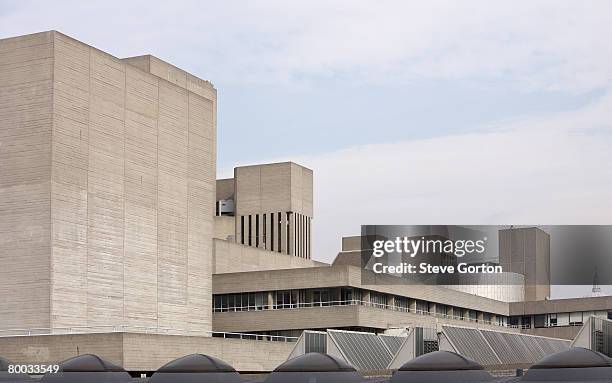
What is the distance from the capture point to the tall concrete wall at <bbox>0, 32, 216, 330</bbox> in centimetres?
8712

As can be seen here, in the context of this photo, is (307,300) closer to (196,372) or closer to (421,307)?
(421,307)

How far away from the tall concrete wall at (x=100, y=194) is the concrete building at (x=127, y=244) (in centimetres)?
12

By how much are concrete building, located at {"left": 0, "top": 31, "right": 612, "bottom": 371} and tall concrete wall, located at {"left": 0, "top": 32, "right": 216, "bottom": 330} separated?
0.12 metres

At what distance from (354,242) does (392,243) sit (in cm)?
1645

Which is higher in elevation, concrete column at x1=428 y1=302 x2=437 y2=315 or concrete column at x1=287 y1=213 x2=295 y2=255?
concrete column at x1=287 y1=213 x2=295 y2=255

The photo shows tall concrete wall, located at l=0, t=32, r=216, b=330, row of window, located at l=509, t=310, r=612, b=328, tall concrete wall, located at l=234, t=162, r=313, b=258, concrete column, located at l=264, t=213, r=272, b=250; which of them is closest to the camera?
tall concrete wall, located at l=0, t=32, r=216, b=330

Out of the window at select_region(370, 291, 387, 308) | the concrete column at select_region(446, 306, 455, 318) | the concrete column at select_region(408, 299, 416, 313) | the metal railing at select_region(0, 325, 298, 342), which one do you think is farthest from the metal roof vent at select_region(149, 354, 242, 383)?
the concrete column at select_region(446, 306, 455, 318)

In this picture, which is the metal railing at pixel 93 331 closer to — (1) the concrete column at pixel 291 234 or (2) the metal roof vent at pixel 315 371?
(1) the concrete column at pixel 291 234

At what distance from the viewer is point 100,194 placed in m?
91.8

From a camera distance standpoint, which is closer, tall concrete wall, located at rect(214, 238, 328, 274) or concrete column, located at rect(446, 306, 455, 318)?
tall concrete wall, located at rect(214, 238, 328, 274)

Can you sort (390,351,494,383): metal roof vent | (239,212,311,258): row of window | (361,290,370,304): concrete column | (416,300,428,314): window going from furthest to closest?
(239,212,311,258): row of window
(416,300,428,314): window
(361,290,370,304): concrete column
(390,351,494,383): metal roof vent

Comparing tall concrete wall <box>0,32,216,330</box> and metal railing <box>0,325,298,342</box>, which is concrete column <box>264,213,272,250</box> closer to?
tall concrete wall <box>0,32,216,330</box>

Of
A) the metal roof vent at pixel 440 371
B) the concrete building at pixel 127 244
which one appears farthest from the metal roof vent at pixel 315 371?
the concrete building at pixel 127 244

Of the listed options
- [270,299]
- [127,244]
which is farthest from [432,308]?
[127,244]
